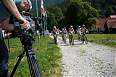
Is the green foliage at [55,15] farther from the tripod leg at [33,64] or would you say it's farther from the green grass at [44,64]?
the tripod leg at [33,64]

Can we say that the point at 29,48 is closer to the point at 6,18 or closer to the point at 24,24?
the point at 24,24

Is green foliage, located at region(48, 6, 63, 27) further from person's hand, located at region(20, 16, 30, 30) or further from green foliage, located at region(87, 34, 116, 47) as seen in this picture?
person's hand, located at region(20, 16, 30, 30)

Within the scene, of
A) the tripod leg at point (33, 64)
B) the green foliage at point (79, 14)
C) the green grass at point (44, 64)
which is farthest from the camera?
the green foliage at point (79, 14)

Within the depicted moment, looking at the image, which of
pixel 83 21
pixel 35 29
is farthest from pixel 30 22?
pixel 83 21

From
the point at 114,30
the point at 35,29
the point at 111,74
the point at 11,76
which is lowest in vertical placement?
the point at 114,30

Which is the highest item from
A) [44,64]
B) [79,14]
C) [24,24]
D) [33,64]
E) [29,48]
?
[24,24]

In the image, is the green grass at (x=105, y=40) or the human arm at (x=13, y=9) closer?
the human arm at (x=13, y=9)

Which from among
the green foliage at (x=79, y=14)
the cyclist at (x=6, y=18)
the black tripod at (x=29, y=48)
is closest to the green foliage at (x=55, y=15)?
the green foliage at (x=79, y=14)

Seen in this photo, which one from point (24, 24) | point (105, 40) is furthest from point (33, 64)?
point (105, 40)

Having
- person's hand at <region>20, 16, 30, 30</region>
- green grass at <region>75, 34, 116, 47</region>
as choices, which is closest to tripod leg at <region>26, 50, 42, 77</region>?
person's hand at <region>20, 16, 30, 30</region>

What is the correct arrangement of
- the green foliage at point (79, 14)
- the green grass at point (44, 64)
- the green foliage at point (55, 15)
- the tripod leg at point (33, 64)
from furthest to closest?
the green foliage at point (55, 15)
the green foliage at point (79, 14)
the green grass at point (44, 64)
the tripod leg at point (33, 64)

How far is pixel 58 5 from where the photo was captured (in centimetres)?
18062

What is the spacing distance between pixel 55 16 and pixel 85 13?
752 inches

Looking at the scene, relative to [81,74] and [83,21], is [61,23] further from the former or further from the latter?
[81,74]
